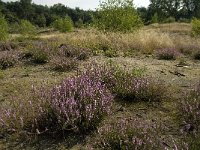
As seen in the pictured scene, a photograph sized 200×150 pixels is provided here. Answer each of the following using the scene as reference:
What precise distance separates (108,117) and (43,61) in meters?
5.78

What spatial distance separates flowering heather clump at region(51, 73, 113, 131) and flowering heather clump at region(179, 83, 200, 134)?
38.0 inches

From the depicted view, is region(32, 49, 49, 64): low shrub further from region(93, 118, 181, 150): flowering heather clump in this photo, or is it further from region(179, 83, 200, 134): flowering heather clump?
region(93, 118, 181, 150): flowering heather clump

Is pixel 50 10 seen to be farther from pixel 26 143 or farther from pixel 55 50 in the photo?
pixel 26 143

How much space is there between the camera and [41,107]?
4.12 metres

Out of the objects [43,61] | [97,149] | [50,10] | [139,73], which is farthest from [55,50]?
[50,10]

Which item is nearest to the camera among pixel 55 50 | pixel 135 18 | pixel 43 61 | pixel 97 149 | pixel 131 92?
pixel 97 149

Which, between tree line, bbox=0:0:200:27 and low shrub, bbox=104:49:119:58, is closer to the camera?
low shrub, bbox=104:49:119:58

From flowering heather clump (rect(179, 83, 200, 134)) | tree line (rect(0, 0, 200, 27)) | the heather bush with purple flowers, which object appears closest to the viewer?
the heather bush with purple flowers

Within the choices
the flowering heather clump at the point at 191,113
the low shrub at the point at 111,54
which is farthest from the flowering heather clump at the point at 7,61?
the flowering heather clump at the point at 191,113

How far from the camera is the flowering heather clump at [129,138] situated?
3.32 metres

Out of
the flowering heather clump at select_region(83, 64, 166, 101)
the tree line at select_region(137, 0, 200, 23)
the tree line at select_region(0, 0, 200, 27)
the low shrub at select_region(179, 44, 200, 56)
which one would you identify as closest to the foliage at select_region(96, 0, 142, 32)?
the low shrub at select_region(179, 44, 200, 56)

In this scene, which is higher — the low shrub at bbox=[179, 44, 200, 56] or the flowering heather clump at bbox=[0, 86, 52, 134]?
the flowering heather clump at bbox=[0, 86, 52, 134]

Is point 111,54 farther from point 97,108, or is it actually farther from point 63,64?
point 97,108

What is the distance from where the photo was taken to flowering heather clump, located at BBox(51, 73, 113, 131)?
13.2 feet
